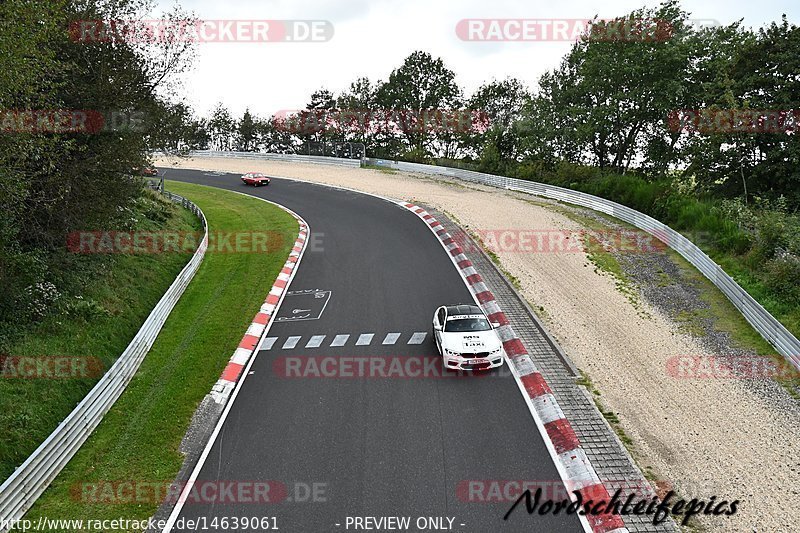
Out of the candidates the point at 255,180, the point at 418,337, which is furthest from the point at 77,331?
the point at 255,180

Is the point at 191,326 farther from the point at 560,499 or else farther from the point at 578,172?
the point at 578,172

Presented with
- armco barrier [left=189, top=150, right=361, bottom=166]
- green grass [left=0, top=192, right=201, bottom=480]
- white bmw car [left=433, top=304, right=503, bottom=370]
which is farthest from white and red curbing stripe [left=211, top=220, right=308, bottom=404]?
armco barrier [left=189, top=150, right=361, bottom=166]

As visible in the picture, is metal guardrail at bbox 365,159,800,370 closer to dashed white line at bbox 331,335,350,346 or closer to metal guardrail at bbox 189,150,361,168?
metal guardrail at bbox 189,150,361,168

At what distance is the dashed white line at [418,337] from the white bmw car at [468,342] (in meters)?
0.80

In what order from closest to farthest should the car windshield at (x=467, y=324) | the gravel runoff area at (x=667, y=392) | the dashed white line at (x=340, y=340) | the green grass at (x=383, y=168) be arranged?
the gravel runoff area at (x=667, y=392) < the car windshield at (x=467, y=324) < the dashed white line at (x=340, y=340) < the green grass at (x=383, y=168)

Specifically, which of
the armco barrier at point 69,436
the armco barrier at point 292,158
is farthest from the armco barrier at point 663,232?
the armco barrier at point 69,436

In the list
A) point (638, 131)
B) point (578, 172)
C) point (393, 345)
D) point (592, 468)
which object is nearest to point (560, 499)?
point (592, 468)

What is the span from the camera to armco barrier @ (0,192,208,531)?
9.34m

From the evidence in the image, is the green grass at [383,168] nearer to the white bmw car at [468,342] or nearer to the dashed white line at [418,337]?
the dashed white line at [418,337]

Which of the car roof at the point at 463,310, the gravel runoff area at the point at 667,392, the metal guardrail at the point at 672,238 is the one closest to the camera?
the gravel runoff area at the point at 667,392

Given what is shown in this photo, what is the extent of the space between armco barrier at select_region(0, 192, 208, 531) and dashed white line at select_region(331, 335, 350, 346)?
5328 millimetres

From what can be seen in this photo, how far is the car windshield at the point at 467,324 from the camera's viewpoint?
1450 centimetres

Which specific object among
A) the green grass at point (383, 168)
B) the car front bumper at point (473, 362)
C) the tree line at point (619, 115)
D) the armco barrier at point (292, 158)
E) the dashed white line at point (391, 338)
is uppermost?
the tree line at point (619, 115)

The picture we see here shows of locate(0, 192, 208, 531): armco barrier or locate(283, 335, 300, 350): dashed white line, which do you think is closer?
locate(0, 192, 208, 531): armco barrier
